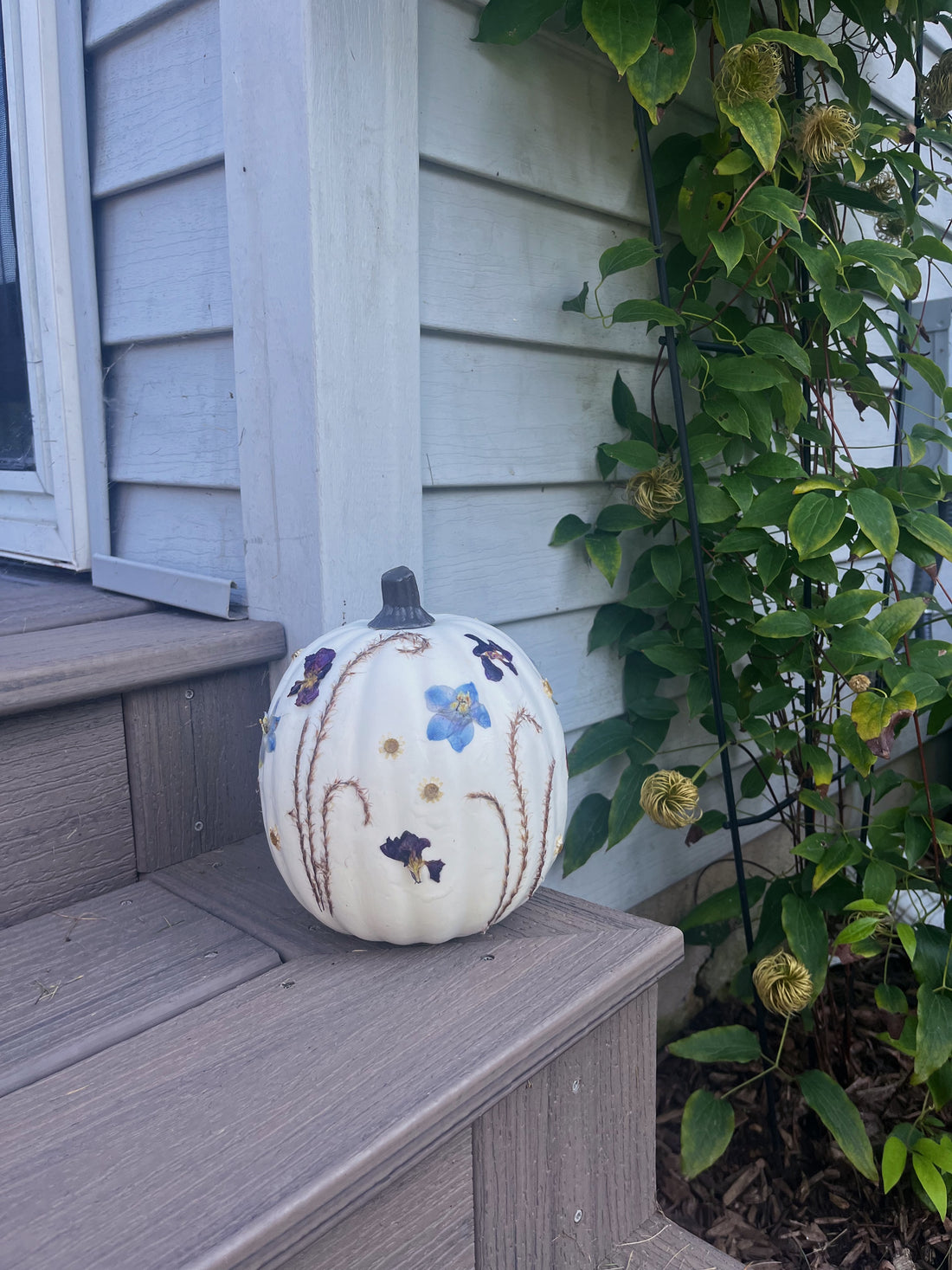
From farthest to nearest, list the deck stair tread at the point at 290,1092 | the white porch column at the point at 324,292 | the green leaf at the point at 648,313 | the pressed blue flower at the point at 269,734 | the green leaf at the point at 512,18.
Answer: the green leaf at the point at 648,313, the green leaf at the point at 512,18, the white porch column at the point at 324,292, the pressed blue flower at the point at 269,734, the deck stair tread at the point at 290,1092

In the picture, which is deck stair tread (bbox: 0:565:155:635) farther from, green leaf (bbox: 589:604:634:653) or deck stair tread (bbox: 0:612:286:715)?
green leaf (bbox: 589:604:634:653)

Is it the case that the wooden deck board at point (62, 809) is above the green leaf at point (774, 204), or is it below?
below

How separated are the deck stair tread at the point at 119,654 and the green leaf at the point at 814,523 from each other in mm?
577

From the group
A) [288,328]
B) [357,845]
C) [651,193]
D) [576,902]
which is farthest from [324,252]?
[576,902]

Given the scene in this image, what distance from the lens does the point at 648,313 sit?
1074mm

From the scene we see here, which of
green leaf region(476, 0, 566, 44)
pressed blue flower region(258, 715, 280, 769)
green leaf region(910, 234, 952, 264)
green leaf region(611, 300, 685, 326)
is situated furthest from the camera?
green leaf region(910, 234, 952, 264)

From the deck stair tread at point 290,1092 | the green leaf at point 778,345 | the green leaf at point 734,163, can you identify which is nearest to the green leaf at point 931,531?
the green leaf at point 778,345

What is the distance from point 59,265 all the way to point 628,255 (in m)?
0.75

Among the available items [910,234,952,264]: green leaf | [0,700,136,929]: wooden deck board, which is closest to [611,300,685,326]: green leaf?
[910,234,952,264]: green leaf

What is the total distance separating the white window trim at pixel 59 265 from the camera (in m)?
1.18

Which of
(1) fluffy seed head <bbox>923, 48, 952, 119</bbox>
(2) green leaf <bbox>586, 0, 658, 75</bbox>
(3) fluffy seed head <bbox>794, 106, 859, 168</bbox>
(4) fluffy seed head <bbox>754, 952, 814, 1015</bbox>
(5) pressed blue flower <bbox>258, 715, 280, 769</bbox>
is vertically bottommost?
(4) fluffy seed head <bbox>754, 952, 814, 1015</bbox>

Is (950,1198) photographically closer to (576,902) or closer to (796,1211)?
(796,1211)

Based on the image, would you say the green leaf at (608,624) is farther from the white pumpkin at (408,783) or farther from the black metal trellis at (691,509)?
the white pumpkin at (408,783)

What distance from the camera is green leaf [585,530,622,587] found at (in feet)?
3.93
